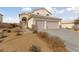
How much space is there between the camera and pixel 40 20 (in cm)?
182

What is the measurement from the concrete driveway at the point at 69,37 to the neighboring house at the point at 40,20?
2.7 inches

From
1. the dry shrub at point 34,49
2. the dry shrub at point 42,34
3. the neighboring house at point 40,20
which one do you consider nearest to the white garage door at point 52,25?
the neighboring house at point 40,20

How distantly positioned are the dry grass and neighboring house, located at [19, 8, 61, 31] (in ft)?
0.27

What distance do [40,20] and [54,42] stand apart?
324mm

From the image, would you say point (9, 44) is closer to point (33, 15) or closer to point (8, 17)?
point (8, 17)

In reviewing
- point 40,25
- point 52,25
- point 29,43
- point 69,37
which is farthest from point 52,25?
point 29,43

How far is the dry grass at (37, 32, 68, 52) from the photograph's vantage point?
68.9 inches

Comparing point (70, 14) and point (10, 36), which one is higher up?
point (70, 14)

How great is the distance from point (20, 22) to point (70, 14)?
24.9 inches
